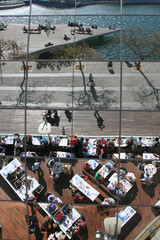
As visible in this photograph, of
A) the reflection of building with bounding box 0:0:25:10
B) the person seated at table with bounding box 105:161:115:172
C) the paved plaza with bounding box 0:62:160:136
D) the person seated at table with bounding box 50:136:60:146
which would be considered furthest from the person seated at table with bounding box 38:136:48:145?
the reflection of building with bounding box 0:0:25:10

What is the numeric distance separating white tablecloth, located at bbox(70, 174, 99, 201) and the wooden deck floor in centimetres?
48

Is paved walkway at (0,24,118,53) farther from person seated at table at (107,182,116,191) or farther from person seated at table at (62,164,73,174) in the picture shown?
person seated at table at (107,182,116,191)

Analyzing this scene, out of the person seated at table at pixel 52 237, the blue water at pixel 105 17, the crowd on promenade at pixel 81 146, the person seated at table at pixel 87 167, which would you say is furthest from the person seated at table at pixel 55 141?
the blue water at pixel 105 17

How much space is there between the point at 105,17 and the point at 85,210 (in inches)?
518

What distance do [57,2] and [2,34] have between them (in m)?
5.96

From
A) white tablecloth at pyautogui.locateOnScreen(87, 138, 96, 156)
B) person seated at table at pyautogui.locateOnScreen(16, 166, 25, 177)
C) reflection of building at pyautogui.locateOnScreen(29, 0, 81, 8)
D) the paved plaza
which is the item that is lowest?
person seated at table at pyautogui.locateOnScreen(16, 166, 25, 177)

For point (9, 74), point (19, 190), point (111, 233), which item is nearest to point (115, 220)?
point (111, 233)

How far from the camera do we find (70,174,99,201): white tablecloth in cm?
1239

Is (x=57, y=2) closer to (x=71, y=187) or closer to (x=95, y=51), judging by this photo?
(x=95, y=51)

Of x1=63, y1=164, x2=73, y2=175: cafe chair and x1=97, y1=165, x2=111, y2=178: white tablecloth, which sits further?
x1=63, y1=164, x2=73, y2=175: cafe chair

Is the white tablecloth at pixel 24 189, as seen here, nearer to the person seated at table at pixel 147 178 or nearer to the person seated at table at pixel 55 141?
the person seated at table at pixel 55 141

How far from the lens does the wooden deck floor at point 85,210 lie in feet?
38.4

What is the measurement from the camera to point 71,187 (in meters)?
12.7

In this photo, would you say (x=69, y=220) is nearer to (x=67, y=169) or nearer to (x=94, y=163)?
(x=67, y=169)
